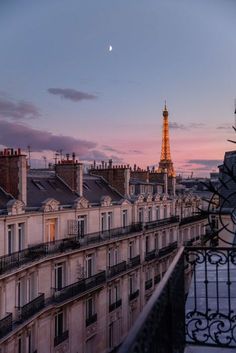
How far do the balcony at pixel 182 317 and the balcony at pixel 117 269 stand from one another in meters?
19.8

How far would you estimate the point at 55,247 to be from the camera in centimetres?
2198

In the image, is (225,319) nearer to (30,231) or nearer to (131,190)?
(30,231)

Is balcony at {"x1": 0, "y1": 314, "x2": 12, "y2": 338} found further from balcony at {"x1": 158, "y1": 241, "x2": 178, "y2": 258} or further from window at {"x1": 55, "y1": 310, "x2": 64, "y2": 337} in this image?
balcony at {"x1": 158, "y1": 241, "x2": 178, "y2": 258}

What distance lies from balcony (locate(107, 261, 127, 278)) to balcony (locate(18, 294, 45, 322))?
7208 millimetres

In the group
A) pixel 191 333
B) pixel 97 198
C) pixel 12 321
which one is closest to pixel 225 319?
pixel 191 333

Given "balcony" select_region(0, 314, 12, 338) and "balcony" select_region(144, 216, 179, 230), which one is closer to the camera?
"balcony" select_region(0, 314, 12, 338)

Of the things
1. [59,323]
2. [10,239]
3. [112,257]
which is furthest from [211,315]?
[112,257]

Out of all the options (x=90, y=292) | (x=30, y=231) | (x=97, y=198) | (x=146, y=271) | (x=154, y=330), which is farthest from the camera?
(x=146, y=271)

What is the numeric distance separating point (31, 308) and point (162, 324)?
55.0 feet

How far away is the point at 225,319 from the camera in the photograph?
570 cm

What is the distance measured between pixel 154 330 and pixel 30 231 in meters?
18.2

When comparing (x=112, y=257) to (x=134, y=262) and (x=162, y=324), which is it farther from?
(x=162, y=324)

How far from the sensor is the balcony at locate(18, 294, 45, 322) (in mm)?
18484

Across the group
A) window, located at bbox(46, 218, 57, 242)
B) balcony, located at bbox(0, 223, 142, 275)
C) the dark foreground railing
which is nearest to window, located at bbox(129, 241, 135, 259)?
balcony, located at bbox(0, 223, 142, 275)
